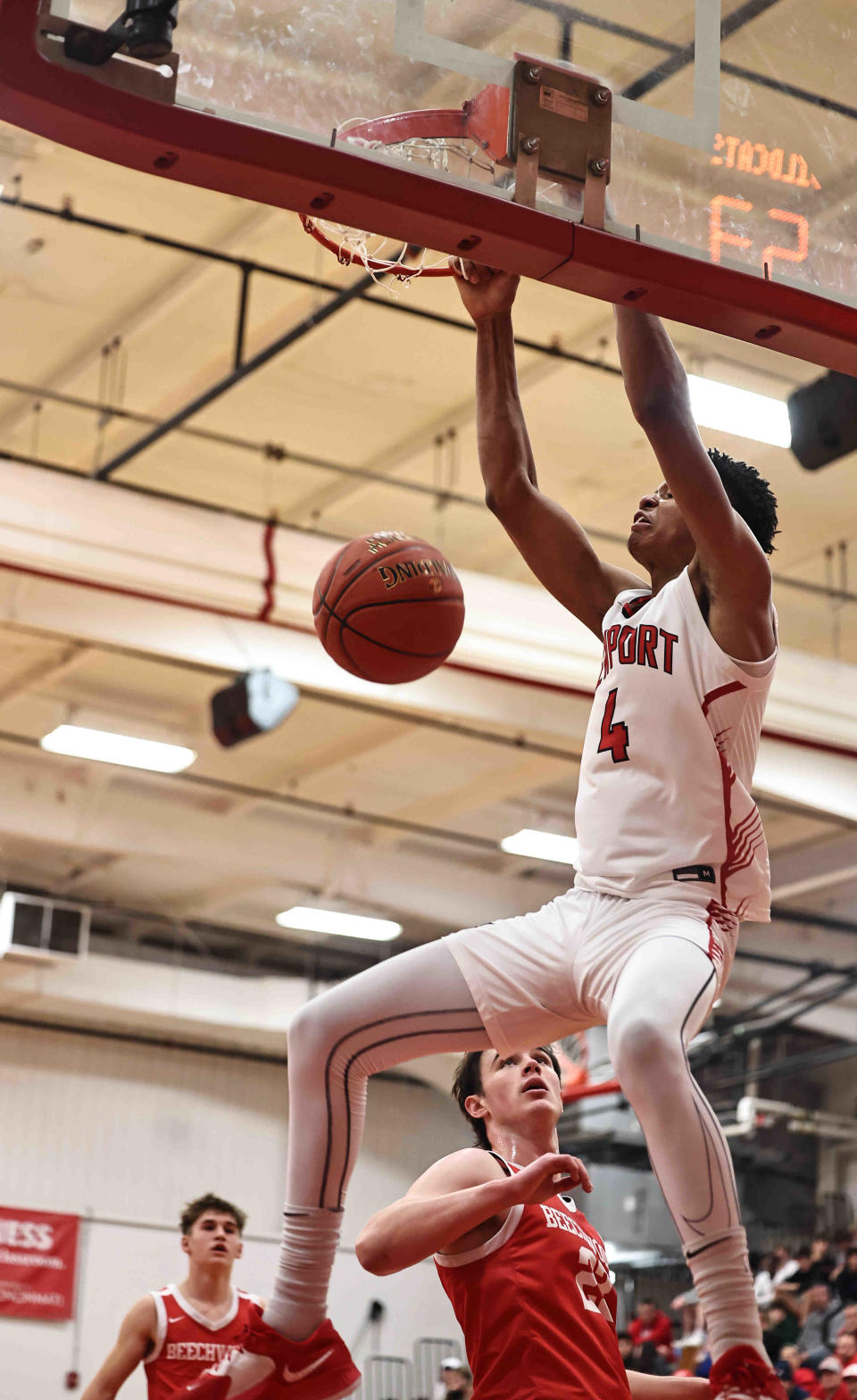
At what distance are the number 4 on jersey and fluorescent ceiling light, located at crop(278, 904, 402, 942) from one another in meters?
13.7

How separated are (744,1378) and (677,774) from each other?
1.04 m

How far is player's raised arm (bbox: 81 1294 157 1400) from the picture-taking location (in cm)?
560

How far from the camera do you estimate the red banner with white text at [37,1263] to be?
1636 centimetres

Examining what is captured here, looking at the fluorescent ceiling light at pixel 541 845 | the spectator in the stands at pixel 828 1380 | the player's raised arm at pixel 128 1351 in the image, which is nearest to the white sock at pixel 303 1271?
the player's raised arm at pixel 128 1351

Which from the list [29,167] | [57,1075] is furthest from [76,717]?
[29,167]

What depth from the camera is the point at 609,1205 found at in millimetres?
18438

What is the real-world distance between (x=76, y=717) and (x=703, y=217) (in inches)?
451

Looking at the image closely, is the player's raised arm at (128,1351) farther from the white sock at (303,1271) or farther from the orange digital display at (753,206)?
the orange digital display at (753,206)

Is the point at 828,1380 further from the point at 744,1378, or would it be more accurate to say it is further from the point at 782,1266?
the point at 744,1378

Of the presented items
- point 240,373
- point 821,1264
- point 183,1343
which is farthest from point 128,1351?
point 821,1264

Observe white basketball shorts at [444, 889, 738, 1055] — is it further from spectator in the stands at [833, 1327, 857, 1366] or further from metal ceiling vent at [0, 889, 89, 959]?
metal ceiling vent at [0, 889, 89, 959]

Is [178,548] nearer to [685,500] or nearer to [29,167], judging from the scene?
[29,167]

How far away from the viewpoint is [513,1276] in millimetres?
3430

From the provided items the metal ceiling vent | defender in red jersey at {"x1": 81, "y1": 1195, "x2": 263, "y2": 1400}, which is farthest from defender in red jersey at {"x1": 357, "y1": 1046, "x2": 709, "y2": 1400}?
the metal ceiling vent
